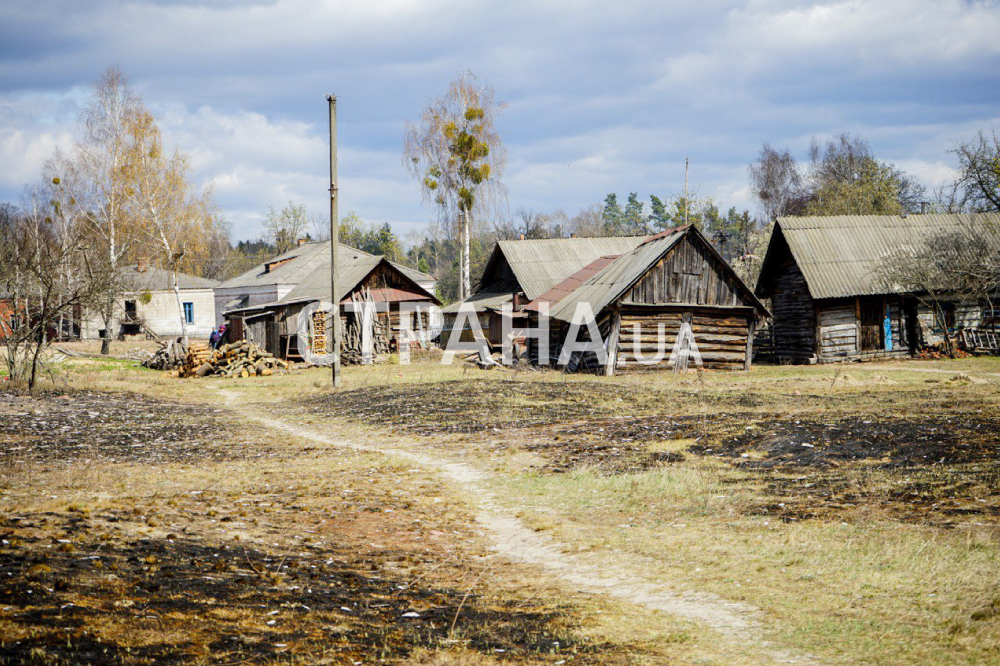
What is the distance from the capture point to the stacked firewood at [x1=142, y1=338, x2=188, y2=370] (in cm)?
3456

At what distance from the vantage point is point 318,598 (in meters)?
6.38

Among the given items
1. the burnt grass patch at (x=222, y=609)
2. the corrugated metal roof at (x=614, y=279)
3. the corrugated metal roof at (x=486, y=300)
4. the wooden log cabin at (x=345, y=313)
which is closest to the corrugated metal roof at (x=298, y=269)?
the corrugated metal roof at (x=486, y=300)

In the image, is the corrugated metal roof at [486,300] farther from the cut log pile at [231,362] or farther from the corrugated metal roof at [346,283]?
the cut log pile at [231,362]

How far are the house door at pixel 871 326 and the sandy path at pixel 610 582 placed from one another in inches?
1119

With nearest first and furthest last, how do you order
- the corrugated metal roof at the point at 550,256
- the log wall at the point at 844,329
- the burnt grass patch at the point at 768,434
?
the burnt grass patch at the point at 768,434 < the log wall at the point at 844,329 < the corrugated metal roof at the point at 550,256

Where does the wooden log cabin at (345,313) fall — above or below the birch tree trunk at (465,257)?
below

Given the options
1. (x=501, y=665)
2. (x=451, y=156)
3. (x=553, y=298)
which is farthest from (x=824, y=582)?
(x=451, y=156)

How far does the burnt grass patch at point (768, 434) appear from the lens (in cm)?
991

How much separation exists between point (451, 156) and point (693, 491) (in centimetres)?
3864

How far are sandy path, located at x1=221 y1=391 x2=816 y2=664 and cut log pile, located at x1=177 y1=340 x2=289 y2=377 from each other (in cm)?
2218

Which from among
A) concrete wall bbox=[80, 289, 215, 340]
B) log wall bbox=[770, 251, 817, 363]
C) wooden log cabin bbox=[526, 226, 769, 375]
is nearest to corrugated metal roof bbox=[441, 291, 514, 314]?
wooden log cabin bbox=[526, 226, 769, 375]

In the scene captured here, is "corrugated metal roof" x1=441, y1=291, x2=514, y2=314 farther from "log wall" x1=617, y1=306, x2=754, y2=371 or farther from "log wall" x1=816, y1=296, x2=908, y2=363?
"log wall" x1=816, y1=296, x2=908, y2=363

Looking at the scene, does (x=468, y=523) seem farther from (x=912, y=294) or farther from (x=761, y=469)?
(x=912, y=294)

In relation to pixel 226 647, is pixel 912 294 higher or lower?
higher
